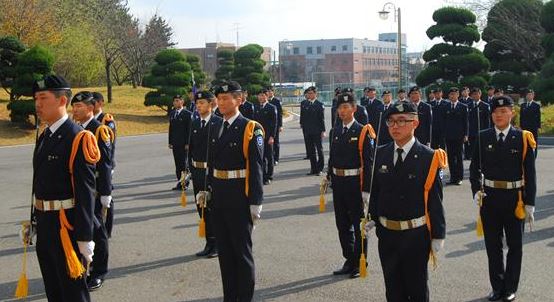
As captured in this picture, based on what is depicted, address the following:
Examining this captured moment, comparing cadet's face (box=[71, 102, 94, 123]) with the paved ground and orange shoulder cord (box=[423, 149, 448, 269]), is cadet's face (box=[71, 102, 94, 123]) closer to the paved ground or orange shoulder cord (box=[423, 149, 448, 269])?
the paved ground

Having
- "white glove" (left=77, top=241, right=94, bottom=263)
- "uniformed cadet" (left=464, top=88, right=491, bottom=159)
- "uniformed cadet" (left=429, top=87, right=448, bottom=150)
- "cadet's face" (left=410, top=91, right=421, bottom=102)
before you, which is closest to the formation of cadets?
"white glove" (left=77, top=241, right=94, bottom=263)

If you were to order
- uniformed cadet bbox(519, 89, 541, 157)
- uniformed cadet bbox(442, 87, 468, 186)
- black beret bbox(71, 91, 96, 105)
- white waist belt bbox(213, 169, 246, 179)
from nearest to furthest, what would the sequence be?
1. white waist belt bbox(213, 169, 246, 179)
2. black beret bbox(71, 91, 96, 105)
3. uniformed cadet bbox(442, 87, 468, 186)
4. uniformed cadet bbox(519, 89, 541, 157)

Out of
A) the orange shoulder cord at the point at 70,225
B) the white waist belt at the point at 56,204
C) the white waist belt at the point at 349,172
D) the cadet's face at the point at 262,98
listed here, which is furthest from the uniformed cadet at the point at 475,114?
the white waist belt at the point at 56,204

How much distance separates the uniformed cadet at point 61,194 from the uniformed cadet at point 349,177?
2944 mm

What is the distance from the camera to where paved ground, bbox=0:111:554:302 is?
19.2 feet

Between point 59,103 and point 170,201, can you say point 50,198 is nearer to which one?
point 59,103

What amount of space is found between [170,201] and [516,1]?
21918 millimetres

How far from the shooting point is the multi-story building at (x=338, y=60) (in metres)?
90.3

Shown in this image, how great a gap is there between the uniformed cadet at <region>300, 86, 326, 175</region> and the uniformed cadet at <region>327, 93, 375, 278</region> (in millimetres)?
7224

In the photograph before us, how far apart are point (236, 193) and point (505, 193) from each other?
2.51 metres

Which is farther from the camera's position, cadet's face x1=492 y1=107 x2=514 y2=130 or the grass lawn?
the grass lawn

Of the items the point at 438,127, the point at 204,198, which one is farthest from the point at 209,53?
the point at 204,198

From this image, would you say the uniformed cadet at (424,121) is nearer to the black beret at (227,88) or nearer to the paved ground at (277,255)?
the paved ground at (277,255)

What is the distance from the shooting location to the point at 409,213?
14.2ft
